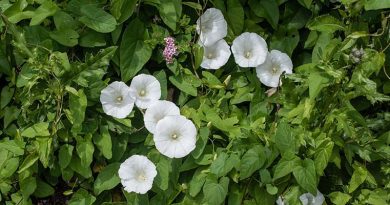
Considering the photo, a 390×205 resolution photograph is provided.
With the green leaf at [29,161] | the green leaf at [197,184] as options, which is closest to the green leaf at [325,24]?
the green leaf at [197,184]

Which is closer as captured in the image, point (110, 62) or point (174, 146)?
point (174, 146)

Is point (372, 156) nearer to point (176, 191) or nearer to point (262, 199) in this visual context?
point (262, 199)

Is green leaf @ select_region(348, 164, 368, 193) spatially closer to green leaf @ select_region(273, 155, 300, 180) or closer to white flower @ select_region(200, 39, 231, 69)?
green leaf @ select_region(273, 155, 300, 180)

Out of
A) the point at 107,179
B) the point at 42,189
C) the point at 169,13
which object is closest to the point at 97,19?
the point at 169,13

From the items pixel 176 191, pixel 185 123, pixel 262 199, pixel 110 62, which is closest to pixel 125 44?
pixel 110 62

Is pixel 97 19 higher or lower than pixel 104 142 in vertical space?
higher

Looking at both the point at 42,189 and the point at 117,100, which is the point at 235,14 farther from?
the point at 42,189
